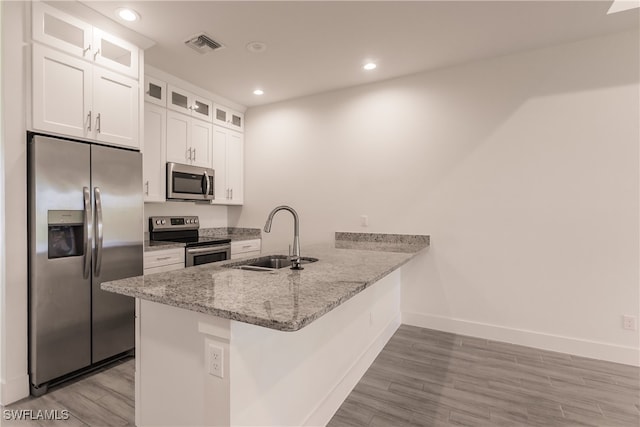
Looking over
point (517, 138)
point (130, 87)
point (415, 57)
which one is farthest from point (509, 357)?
point (130, 87)

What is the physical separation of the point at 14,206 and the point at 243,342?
1.94 metres

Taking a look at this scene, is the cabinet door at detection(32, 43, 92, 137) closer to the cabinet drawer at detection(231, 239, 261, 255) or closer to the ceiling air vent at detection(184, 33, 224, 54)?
the ceiling air vent at detection(184, 33, 224, 54)

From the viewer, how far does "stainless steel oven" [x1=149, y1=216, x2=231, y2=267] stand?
131 inches

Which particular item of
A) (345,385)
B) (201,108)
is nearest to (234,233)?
(201,108)

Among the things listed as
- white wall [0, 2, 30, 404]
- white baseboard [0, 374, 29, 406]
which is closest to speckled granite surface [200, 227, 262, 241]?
white wall [0, 2, 30, 404]

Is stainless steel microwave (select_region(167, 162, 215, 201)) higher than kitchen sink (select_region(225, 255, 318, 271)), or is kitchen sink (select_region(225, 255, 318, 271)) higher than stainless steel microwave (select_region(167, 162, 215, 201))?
stainless steel microwave (select_region(167, 162, 215, 201))

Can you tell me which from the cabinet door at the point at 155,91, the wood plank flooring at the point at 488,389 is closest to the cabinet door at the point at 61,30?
the cabinet door at the point at 155,91

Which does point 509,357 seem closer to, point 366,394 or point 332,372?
point 366,394

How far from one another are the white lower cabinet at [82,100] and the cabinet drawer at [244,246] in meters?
1.63

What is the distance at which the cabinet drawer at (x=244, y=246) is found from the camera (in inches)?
152

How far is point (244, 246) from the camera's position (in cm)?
407

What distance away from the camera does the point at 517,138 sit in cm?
296

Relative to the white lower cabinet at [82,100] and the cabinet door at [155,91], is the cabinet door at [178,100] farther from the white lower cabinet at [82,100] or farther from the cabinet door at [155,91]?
the white lower cabinet at [82,100]

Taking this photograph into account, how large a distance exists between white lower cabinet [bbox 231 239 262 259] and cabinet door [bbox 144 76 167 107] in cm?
176
